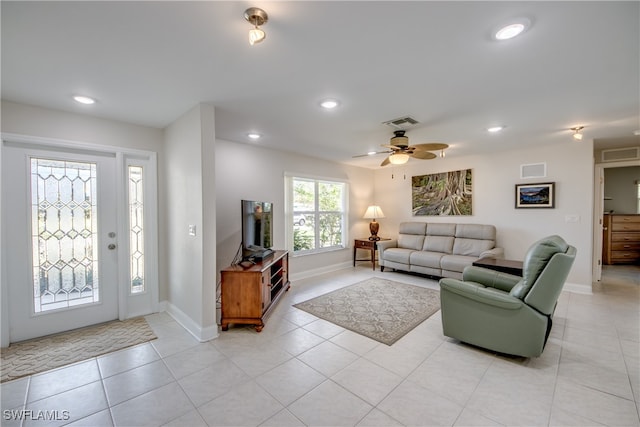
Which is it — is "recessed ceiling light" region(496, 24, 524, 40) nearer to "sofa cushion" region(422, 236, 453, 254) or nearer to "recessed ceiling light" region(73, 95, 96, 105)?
"recessed ceiling light" region(73, 95, 96, 105)

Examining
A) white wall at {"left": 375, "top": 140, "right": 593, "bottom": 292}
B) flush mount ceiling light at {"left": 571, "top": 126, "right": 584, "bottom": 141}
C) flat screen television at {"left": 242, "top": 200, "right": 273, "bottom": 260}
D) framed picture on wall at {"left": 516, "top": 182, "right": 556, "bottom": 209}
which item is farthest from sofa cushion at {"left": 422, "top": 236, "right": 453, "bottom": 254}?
flat screen television at {"left": 242, "top": 200, "right": 273, "bottom": 260}

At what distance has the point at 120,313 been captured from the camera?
316cm

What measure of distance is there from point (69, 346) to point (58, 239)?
3.71 ft

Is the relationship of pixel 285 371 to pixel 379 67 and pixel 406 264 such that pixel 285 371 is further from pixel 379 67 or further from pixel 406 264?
pixel 406 264

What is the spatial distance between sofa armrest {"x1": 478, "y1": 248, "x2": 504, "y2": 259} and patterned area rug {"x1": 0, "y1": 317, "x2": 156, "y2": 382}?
15.8 feet

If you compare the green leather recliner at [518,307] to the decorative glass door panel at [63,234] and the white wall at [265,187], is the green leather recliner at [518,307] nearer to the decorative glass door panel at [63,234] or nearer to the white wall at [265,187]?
the white wall at [265,187]

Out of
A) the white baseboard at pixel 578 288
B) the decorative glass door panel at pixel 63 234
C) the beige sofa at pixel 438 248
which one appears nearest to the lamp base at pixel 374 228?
the beige sofa at pixel 438 248

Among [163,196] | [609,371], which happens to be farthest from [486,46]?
[163,196]

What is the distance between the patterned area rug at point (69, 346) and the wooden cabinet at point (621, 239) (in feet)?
30.3

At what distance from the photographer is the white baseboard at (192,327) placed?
2664 millimetres

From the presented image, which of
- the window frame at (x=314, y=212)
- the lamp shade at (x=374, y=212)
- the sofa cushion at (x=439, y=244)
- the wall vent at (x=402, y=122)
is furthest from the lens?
the lamp shade at (x=374, y=212)

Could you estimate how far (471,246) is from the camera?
189 inches

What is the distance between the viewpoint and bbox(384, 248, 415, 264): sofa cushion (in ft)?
16.9

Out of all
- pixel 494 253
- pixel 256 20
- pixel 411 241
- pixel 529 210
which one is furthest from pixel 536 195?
pixel 256 20
